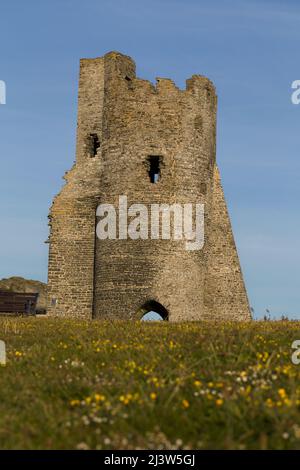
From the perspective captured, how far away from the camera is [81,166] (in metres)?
29.1

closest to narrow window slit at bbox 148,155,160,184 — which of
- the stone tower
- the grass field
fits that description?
the stone tower

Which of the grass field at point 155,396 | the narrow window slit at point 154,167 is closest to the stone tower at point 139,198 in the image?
the narrow window slit at point 154,167

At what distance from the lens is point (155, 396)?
727cm

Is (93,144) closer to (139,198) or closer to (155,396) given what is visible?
(139,198)

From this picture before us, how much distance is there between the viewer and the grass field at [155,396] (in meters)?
6.46

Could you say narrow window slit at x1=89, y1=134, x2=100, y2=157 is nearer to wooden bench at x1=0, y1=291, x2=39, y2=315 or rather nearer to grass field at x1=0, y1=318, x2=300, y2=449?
wooden bench at x1=0, y1=291, x2=39, y2=315

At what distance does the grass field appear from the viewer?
646 centimetres

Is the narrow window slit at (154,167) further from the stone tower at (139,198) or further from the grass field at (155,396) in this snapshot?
the grass field at (155,396)

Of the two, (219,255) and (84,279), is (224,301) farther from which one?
(84,279)

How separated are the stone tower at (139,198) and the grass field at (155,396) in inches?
617

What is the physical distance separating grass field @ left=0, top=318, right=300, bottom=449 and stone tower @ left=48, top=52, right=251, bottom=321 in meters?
15.7

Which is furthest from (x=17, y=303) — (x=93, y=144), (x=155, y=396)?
(x=155, y=396)

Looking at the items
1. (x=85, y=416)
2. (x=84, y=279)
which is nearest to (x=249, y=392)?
(x=85, y=416)

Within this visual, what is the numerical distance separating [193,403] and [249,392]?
64 centimetres
